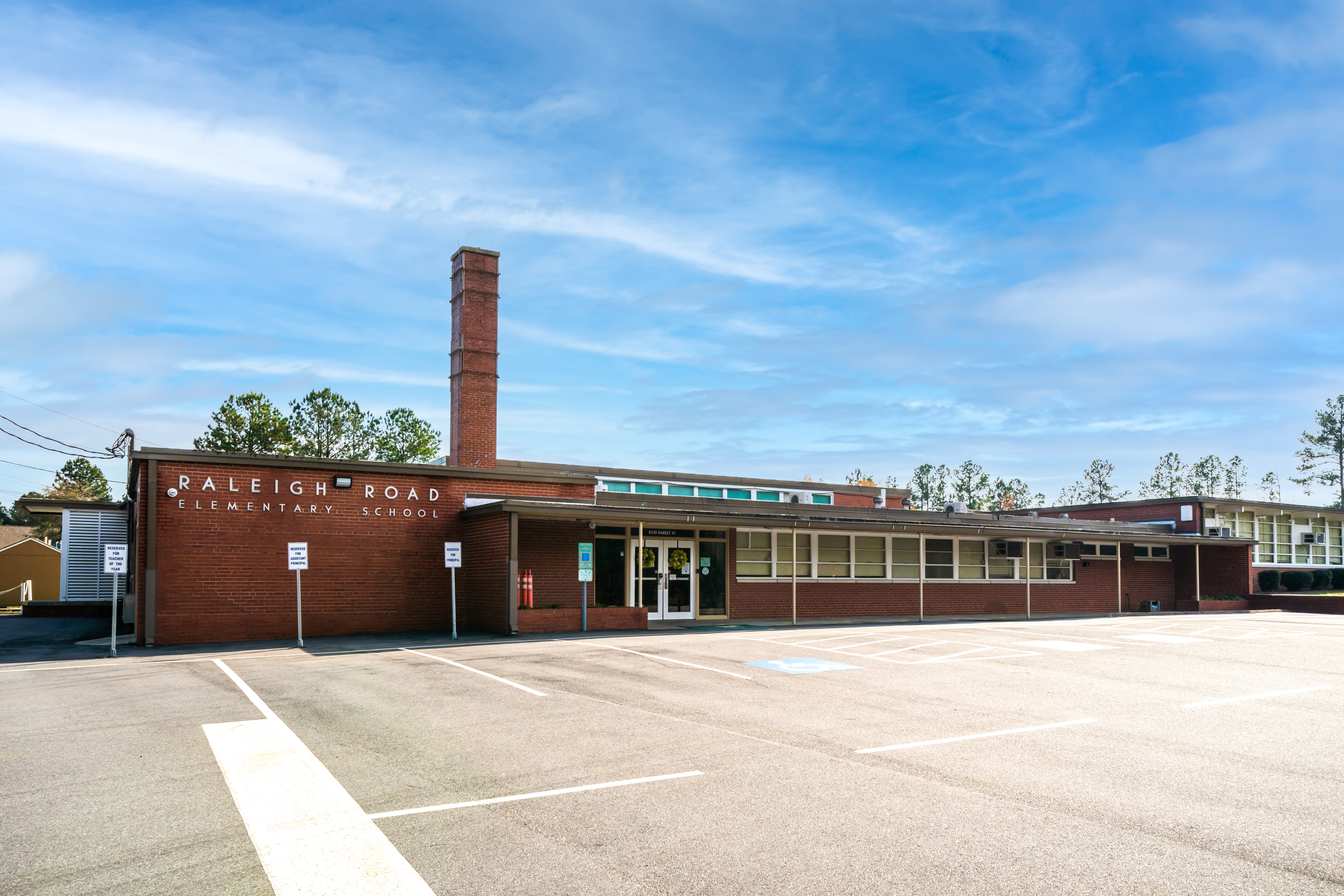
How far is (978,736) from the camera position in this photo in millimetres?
8508

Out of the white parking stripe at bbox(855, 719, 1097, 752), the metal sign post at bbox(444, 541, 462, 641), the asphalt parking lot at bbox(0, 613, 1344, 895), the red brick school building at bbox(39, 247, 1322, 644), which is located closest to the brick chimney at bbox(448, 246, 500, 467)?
the red brick school building at bbox(39, 247, 1322, 644)

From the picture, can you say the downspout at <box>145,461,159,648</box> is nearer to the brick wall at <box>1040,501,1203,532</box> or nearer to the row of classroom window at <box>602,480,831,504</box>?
the row of classroom window at <box>602,480,831,504</box>

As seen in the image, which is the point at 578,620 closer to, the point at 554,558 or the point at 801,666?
the point at 554,558

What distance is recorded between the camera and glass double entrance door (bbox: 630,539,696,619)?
2231 centimetres

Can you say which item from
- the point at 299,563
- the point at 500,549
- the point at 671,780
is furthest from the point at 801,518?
the point at 671,780

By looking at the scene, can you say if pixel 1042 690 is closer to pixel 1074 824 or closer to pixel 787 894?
pixel 1074 824

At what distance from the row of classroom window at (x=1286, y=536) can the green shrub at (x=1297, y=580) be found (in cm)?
108

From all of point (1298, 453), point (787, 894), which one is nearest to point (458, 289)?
point (787, 894)

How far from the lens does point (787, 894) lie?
4.52m

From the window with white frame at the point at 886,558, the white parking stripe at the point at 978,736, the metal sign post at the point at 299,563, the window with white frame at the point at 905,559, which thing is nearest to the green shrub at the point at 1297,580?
the window with white frame at the point at 886,558

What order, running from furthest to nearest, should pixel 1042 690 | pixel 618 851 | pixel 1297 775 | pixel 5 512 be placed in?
pixel 5 512 < pixel 1042 690 < pixel 1297 775 < pixel 618 851

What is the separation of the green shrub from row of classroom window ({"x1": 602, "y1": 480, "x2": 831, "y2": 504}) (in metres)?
18.9

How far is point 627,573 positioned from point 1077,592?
56.3 feet

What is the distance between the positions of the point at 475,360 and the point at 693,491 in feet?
38.2
